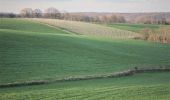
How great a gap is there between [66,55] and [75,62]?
0.45 meters

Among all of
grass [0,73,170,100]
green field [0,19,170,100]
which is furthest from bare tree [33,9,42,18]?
grass [0,73,170,100]

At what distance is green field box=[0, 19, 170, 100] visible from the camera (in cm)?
633

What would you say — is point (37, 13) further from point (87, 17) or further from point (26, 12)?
point (87, 17)

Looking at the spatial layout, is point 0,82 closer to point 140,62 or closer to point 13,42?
point 13,42

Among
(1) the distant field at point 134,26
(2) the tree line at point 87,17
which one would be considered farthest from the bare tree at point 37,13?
(1) the distant field at point 134,26

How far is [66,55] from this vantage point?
9.02m

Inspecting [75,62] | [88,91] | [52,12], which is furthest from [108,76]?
[52,12]

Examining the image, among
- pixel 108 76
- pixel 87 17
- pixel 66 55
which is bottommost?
pixel 108 76

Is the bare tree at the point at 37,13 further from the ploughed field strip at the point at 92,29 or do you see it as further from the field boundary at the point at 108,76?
the field boundary at the point at 108,76

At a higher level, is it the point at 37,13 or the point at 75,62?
the point at 37,13

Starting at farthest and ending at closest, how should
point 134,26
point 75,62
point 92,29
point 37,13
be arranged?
point 92,29, point 134,26, point 37,13, point 75,62

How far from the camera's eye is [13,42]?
8.75 meters

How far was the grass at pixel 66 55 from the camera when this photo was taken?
753 centimetres

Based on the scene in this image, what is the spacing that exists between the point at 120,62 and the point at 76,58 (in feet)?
4.02
